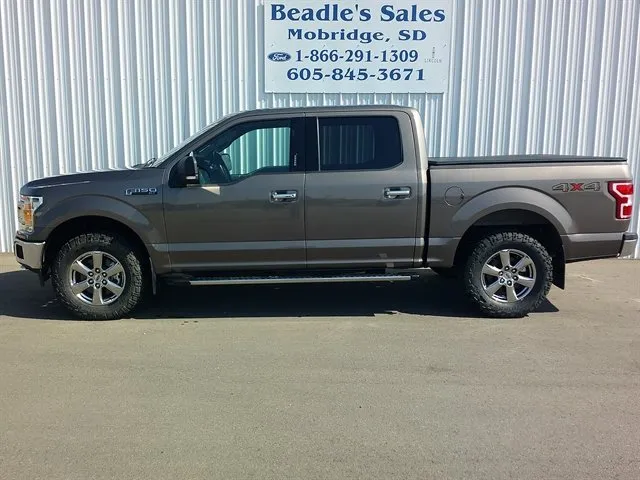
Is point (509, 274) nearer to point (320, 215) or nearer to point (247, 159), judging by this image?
point (320, 215)

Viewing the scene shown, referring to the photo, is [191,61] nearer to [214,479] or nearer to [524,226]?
[524,226]

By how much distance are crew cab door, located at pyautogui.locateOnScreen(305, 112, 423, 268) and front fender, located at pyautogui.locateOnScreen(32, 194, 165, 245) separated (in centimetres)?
161

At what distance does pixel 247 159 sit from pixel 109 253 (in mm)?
1693

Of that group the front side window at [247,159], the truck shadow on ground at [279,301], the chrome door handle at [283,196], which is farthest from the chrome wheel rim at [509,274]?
the front side window at [247,159]

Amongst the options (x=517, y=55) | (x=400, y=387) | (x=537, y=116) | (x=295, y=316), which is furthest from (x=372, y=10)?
(x=400, y=387)

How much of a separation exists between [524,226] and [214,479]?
407cm

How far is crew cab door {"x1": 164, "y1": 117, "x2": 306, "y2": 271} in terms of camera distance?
17.4ft

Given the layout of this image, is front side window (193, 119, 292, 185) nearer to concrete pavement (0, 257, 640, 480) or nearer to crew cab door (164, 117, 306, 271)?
crew cab door (164, 117, 306, 271)

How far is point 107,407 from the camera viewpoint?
145 inches

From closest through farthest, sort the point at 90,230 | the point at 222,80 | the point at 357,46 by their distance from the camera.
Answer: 1. the point at 90,230
2. the point at 357,46
3. the point at 222,80

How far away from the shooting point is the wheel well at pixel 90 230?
17.8ft

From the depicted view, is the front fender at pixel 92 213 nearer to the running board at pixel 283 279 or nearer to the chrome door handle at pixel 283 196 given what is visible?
the running board at pixel 283 279

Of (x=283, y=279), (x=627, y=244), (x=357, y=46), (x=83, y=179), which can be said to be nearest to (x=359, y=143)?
(x=283, y=279)

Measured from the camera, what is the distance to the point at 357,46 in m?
8.34
